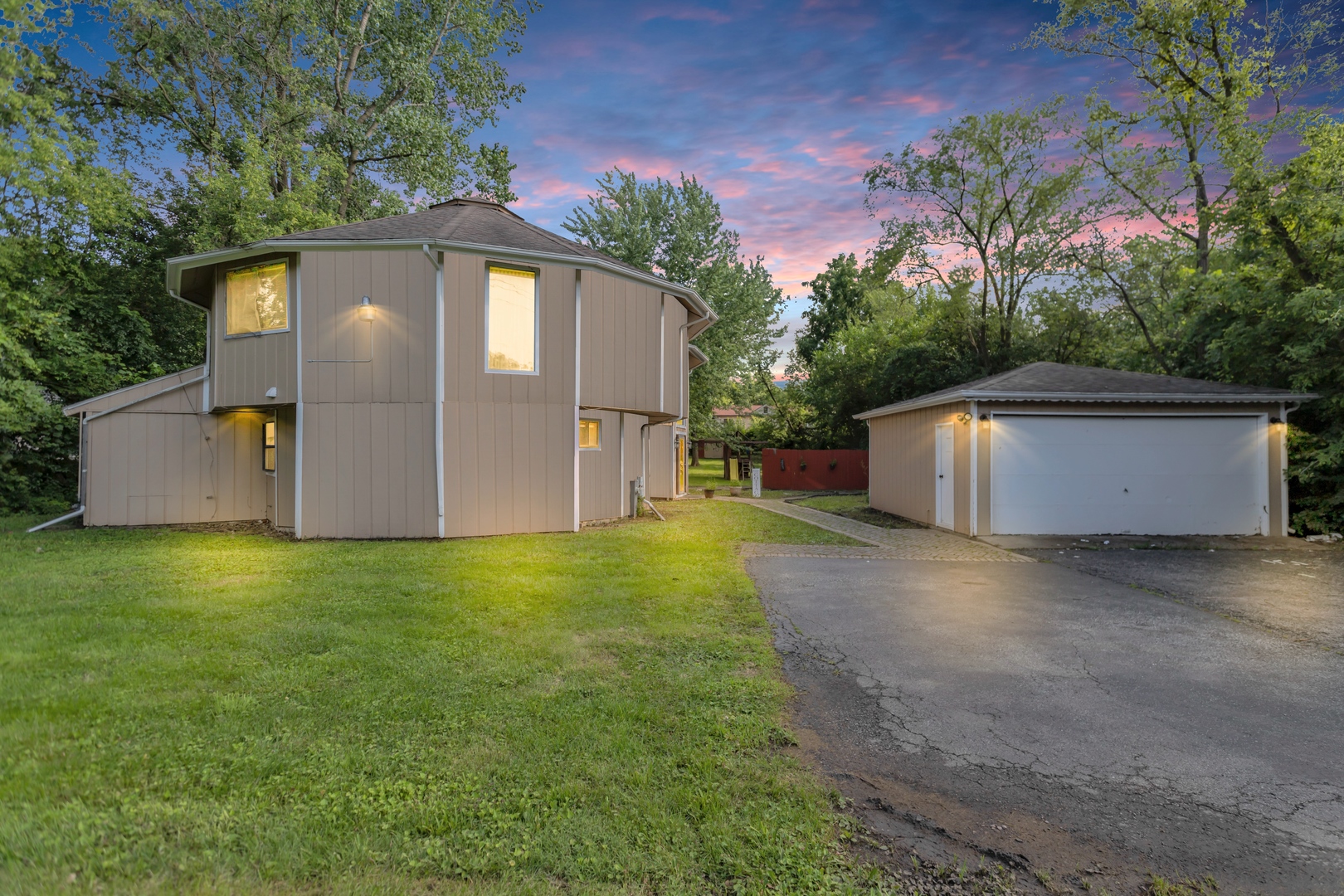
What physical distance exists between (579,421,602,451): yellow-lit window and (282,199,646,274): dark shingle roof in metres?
2.96

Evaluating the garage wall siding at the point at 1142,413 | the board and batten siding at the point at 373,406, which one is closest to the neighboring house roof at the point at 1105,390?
the garage wall siding at the point at 1142,413

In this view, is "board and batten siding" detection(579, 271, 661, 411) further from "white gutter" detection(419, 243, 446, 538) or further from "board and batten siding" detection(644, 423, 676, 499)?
"board and batten siding" detection(644, 423, 676, 499)

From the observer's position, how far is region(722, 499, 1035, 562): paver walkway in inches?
360

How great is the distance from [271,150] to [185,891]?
1994 cm

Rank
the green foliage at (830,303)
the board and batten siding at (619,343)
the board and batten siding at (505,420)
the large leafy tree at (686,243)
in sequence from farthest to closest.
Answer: the green foliage at (830,303) < the large leafy tree at (686,243) < the board and batten siding at (619,343) < the board and batten siding at (505,420)

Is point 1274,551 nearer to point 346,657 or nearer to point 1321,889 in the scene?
point 1321,889

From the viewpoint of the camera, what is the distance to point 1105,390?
11.2 m

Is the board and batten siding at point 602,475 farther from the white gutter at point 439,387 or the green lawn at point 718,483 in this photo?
the green lawn at point 718,483

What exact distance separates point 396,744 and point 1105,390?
1240 cm

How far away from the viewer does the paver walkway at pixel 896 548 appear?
9.13m

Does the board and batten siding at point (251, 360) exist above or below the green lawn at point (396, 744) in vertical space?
above

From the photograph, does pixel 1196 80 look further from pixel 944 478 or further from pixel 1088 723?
pixel 1088 723

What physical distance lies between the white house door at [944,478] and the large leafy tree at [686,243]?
12733 millimetres

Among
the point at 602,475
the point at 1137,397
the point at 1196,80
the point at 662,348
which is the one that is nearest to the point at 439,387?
the point at 602,475
